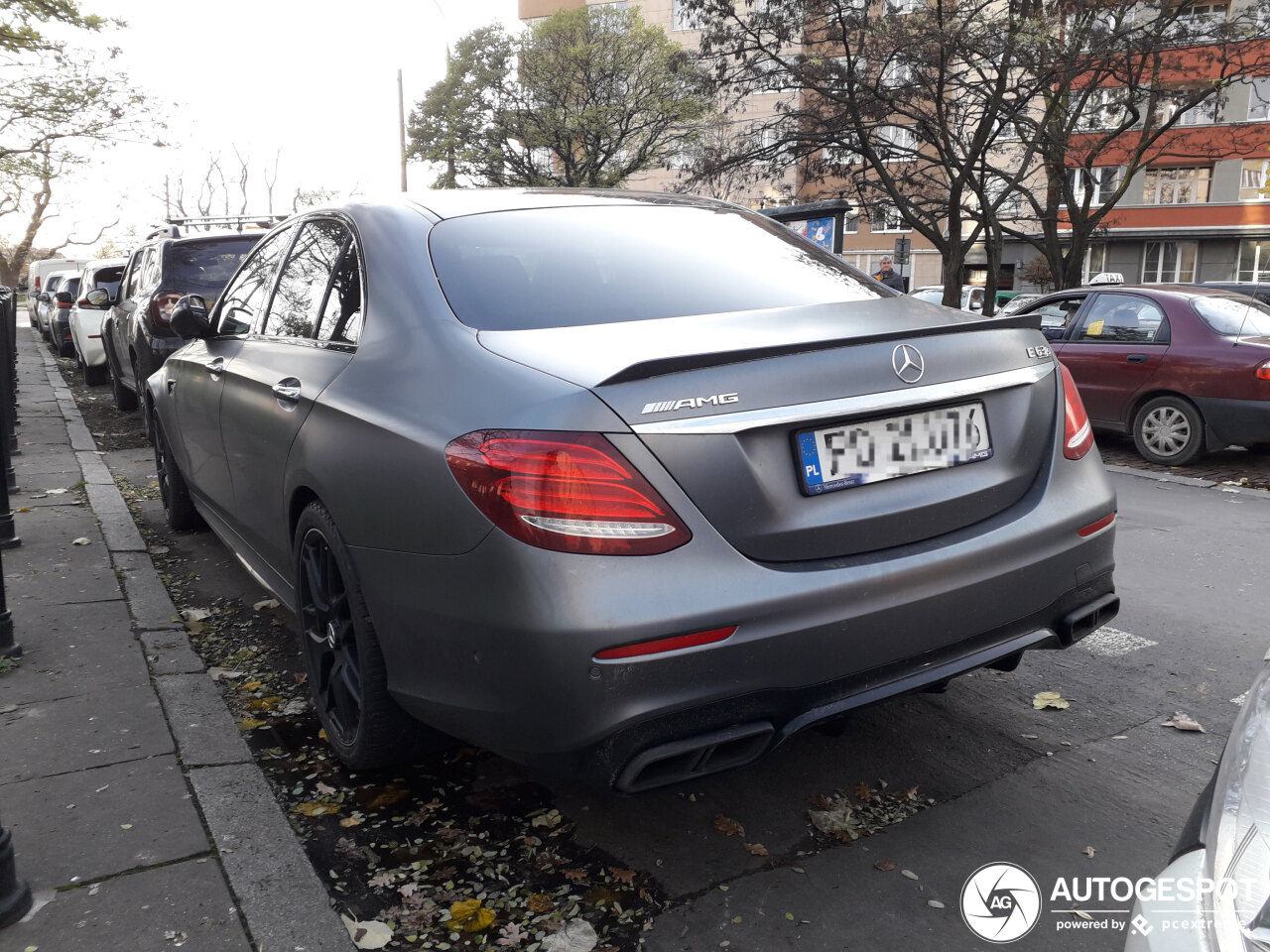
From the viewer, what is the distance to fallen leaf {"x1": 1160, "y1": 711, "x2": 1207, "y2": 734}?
339 cm

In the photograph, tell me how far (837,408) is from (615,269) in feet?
3.13

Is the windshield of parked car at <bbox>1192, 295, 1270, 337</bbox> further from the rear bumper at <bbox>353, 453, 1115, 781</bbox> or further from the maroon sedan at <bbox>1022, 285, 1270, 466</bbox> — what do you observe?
the rear bumper at <bbox>353, 453, 1115, 781</bbox>

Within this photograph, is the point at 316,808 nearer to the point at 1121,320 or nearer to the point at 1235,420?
the point at 1235,420

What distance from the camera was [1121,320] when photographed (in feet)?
30.7

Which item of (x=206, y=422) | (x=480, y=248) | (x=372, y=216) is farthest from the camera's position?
(x=206, y=422)

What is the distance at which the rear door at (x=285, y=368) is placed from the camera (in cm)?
322

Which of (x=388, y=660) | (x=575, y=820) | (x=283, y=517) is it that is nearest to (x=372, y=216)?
(x=283, y=517)

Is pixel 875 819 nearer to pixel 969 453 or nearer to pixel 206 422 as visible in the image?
pixel 969 453

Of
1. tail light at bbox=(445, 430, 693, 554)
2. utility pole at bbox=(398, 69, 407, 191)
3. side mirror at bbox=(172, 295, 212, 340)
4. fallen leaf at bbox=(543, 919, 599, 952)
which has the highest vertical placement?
utility pole at bbox=(398, 69, 407, 191)

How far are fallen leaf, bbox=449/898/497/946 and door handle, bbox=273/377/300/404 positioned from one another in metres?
1.55

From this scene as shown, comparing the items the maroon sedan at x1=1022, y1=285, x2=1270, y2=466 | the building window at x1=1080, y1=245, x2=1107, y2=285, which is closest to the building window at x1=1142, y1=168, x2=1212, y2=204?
the building window at x1=1080, y1=245, x2=1107, y2=285

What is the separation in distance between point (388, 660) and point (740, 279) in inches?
56.9

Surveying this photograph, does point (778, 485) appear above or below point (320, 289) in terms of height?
below

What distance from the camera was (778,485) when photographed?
2.32 meters
